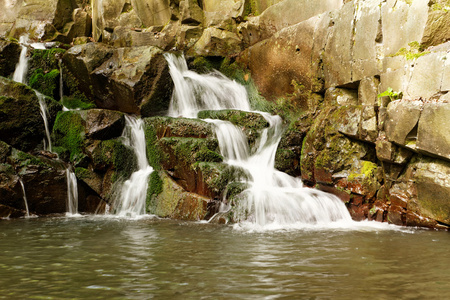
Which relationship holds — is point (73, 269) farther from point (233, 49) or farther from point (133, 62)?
point (233, 49)

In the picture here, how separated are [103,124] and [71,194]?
1.85 m

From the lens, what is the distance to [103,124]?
10.8m

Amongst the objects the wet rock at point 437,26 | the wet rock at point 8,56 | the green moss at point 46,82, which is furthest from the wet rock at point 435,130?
the wet rock at point 8,56

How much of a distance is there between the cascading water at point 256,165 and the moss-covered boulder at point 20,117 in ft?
12.2

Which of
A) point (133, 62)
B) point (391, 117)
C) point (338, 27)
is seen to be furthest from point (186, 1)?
point (391, 117)

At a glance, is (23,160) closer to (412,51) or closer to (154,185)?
(154,185)

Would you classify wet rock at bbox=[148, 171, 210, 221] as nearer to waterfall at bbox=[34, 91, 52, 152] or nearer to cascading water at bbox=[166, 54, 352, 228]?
cascading water at bbox=[166, 54, 352, 228]

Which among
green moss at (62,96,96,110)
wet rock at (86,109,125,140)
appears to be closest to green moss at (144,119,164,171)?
wet rock at (86,109,125,140)

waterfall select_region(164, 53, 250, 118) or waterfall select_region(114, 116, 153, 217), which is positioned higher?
waterfall select_region(164, 53, 250, 118)

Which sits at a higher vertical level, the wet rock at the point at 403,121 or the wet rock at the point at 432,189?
the wet rock at the point at 403,121

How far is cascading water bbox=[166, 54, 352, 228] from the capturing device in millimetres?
8117

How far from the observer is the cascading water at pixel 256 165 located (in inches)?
320

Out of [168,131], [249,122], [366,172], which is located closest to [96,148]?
[168,131]

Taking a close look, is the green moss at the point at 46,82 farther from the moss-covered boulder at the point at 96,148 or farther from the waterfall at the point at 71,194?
the waterfall at the point at 71,194
